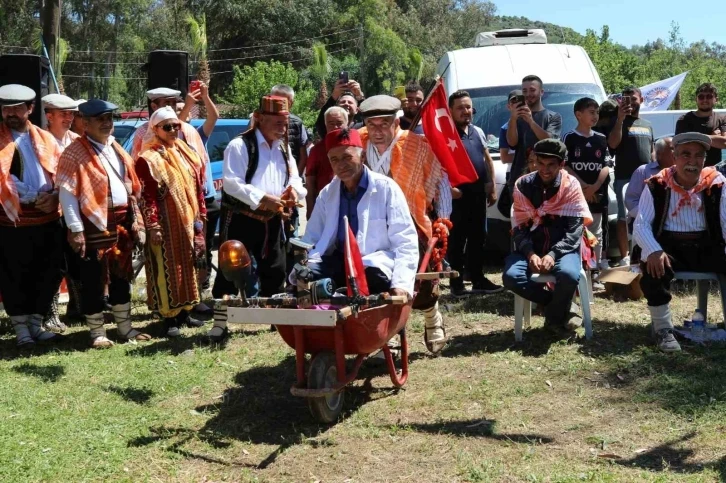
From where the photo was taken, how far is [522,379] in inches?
242

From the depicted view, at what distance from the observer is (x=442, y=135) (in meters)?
7.08

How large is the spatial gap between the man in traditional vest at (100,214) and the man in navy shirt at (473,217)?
10.6 ft

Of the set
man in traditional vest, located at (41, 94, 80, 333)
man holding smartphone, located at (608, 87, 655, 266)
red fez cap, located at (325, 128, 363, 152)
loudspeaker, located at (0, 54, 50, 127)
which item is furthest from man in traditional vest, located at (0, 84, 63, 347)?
man holding smartphone, located at (608, 87, 655, 266)

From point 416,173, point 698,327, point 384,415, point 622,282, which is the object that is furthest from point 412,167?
point 622,282

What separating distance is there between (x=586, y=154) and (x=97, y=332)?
489 cm

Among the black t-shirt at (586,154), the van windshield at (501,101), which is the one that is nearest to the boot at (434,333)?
the black t-shirt at (586,154)

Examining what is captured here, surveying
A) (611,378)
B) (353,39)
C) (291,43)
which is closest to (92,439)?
(611,378)

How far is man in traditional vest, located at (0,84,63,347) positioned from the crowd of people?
12 millimetres

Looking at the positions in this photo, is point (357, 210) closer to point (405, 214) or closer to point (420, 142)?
point (405, 214)

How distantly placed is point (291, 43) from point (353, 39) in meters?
4.69

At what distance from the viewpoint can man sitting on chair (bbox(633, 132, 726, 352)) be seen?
22.2 ft

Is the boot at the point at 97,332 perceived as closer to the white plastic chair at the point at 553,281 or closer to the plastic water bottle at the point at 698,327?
the white plastic chair at the point at 553,281

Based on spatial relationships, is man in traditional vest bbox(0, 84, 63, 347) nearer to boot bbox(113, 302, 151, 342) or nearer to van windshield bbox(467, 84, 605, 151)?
boot bbox(113, 302, 151, 342)

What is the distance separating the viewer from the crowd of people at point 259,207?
6.79 m
